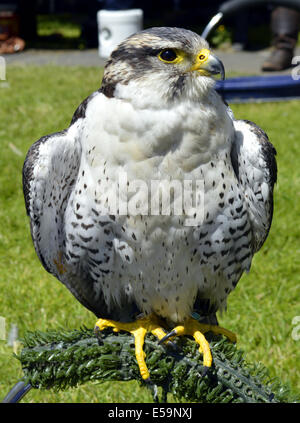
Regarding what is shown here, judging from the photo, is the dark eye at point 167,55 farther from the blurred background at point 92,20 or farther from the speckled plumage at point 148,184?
the blurred background at point 92,20

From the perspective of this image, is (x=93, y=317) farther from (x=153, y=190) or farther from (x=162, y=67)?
(x=162, y=67)

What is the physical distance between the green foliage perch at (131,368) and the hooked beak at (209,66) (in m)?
0.84

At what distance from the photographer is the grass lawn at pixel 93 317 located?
291 centimetres

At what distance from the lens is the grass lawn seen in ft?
9.53

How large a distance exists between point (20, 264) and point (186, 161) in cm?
245

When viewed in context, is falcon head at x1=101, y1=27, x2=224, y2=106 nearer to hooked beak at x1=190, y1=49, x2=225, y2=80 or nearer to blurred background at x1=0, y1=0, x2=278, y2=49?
hooked beak at x1=190, y1=49, x2=225, y2=80

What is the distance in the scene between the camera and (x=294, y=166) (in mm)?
5293

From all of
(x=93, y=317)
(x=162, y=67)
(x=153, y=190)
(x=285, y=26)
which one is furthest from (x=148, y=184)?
(x=285, y=26)

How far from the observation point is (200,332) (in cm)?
203

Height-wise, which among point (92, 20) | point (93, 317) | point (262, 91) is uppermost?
point (93, 317)

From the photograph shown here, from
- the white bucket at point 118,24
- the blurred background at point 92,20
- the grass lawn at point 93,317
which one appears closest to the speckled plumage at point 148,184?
the grass lawn at point 93,317

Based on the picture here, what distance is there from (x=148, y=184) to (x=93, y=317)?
1.71 metres
